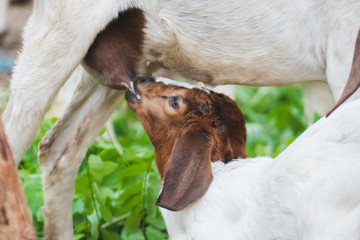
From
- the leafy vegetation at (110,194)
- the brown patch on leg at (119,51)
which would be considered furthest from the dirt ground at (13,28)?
the brown patch on leg at (119,51)

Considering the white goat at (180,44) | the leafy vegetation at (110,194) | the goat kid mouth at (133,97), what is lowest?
the leafy vegetation at (110,194)

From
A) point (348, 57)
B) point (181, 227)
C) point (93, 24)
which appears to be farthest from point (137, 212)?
point (348, 57)

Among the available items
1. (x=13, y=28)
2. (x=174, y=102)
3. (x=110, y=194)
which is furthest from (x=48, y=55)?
(x=13, y=28)

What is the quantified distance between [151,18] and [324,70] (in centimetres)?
92

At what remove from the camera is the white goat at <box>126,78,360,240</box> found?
10.3ft

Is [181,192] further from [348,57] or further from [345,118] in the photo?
[348,57]

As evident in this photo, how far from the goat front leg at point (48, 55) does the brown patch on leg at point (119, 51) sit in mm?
133

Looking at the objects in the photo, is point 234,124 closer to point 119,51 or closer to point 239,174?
point 239,174

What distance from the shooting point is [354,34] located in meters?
3.67

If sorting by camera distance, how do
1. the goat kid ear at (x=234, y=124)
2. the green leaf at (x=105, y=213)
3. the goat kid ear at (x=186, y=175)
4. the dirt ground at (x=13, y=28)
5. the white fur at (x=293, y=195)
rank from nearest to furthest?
the white fur at (x=293, y=195)
the goat kid ear at (x=186, y=175)
the goat kid ear at (x=234, y=124)
the green leaf at (x=105, y=213)
the dirt ground at (x=13, y=28)

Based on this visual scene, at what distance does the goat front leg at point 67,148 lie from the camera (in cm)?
455

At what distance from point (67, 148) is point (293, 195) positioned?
1764 millimetres

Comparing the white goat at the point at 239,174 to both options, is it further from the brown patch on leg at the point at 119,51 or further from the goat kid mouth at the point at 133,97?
the brown patch on leg at the point at 119,51

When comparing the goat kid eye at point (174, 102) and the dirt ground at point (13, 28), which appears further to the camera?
the dirt ground at point (13, 28)
